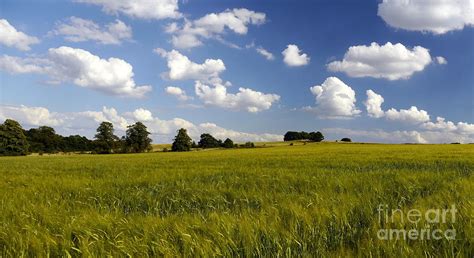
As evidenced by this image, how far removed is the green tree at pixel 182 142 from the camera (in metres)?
112

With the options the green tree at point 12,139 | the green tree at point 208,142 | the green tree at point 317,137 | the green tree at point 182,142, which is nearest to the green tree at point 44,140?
the green tree at point 12,139

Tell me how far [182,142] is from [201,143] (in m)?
18.5

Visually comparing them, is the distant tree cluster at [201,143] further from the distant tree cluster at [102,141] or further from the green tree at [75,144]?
the green tree at [75,144]

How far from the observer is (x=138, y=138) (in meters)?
111

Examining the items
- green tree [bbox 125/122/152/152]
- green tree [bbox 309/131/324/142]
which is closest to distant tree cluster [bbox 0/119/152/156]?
green tree [bbox 125/122/152/152]

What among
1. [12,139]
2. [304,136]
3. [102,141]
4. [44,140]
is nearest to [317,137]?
[304,136]

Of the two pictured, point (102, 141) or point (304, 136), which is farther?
point (304, 136)

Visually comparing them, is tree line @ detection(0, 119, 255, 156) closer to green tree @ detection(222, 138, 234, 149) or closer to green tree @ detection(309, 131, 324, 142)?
green tree @ detection(222, 138, 234, 149)

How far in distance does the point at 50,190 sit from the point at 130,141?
349ft

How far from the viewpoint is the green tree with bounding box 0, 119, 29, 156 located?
86375mm

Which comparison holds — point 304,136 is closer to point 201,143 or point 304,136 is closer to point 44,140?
point 201,143

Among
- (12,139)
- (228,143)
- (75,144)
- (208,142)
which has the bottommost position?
(75,144)

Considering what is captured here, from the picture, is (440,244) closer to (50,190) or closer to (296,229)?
(296,229)

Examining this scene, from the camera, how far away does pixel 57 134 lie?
4946 inches
